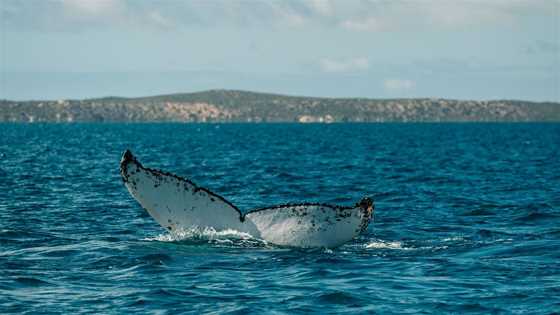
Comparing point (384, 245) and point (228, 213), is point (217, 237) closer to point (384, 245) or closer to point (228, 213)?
point (228, 213)

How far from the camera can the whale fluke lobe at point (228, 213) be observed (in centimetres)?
1728

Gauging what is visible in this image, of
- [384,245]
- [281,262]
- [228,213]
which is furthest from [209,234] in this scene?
[384,245]

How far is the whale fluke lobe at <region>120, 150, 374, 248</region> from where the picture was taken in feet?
56.7

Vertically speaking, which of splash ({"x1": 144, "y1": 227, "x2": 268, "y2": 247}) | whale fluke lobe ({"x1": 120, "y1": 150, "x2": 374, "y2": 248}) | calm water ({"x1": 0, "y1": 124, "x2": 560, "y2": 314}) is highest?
whale fluke lobe ({"x1": 120, "y1": 150, "x2": 374, "y2": 248})

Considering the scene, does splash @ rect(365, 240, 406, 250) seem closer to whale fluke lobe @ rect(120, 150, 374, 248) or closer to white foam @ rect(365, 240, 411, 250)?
white foam @ rect(365, 240, 411, 250)

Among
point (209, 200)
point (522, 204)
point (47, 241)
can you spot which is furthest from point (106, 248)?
point (522, 204)

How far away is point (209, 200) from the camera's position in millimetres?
17859

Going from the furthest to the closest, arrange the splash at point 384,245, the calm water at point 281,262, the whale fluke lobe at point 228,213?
the splash at point 384,245 → the whale fluke lobe at point 228,213 → the calm water at point 281,262

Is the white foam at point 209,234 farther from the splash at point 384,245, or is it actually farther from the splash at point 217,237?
the splash at point 384,245

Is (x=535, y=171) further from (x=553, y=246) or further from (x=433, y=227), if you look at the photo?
(x=553, y=246)

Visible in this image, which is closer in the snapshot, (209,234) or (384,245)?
(209,234)

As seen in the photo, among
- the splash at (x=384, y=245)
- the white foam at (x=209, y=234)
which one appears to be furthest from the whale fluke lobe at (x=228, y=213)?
the splash at (x=384, y=245)

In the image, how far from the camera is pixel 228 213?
1773cm

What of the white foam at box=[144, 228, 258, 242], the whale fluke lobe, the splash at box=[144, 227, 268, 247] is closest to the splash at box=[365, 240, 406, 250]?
the whale fluke lobe
